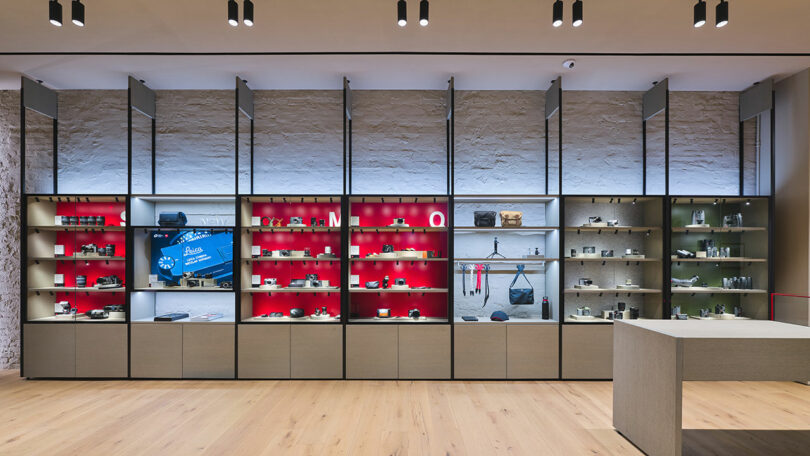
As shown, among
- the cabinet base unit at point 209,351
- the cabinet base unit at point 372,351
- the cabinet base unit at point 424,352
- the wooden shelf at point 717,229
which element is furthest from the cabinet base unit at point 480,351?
the cabinet base unit at point 209,351

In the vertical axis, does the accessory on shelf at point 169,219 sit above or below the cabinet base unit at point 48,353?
above

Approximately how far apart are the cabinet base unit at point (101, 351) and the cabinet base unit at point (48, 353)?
0.28ft

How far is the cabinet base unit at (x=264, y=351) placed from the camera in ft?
16.6

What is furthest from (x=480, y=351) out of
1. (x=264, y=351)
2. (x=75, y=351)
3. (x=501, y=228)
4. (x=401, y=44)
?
(x=75, y=351)

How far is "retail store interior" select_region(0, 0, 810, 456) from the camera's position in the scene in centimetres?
389

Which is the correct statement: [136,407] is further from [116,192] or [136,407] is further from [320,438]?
[116,192]

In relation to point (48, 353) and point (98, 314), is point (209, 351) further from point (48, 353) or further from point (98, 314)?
point (48, 353)

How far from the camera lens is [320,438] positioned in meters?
3.44

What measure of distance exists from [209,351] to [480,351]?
3.36 meters

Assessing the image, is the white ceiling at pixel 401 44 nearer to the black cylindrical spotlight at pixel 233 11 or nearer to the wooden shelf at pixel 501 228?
the black cylindrical spotlight at pixel 233 11

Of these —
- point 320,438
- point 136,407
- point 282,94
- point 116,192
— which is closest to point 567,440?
point 320,438

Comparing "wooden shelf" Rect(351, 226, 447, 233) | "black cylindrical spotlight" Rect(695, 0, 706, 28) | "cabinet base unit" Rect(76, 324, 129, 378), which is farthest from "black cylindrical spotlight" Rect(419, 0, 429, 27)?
"cabinet base unit" Rect(76, 324, 129, 378)

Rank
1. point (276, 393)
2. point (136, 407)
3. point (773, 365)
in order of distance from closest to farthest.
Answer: point (773, 365)
point (136, 407)
point (276, 393)

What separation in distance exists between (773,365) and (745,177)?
4.02m
